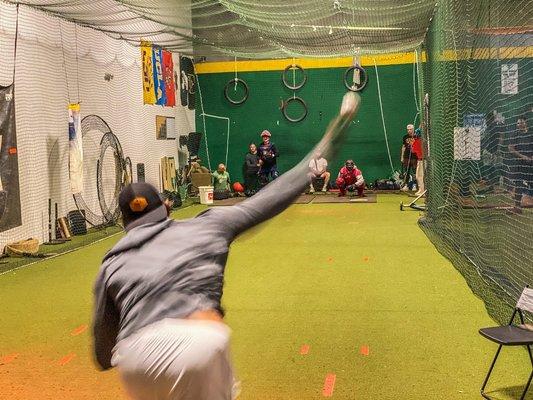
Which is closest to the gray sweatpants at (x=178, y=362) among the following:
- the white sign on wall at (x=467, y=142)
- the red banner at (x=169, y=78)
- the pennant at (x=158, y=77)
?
the white sign on wall at (x=467, y=142)

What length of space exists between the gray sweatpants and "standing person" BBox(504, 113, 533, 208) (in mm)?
6984

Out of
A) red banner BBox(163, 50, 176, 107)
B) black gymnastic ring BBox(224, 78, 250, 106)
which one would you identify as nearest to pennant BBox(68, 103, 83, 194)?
red banner BBox(163, 50, 176, 107)

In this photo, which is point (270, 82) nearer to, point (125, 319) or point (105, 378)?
point (105, 378)

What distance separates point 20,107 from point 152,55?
17.5 ft

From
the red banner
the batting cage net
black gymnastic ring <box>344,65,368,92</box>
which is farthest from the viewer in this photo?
black gymnastic ring <box>344,65,368,92</box>

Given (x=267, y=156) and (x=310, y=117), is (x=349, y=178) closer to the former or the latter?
(x=267, y=156)

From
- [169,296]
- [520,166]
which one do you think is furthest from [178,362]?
[520,166]

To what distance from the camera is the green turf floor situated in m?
3.63

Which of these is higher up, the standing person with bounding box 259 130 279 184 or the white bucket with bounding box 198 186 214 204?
the standing person with bounding box 259 130 279 184

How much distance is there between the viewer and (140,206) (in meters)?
2.09

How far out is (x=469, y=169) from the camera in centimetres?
780

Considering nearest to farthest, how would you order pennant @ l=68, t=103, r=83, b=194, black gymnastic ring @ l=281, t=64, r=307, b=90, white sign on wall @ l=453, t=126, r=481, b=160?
white sign on wall @ l=453, t=126, r=481, b=160 → pennant @ l=68, t=103, r=83, b=194 → black gymnastic ring @ l=281, t=64, r=307, b=90

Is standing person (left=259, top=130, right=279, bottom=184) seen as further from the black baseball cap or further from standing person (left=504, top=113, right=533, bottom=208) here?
the black baseball cap

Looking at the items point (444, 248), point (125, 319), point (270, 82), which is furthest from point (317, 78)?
point (125, 319)
